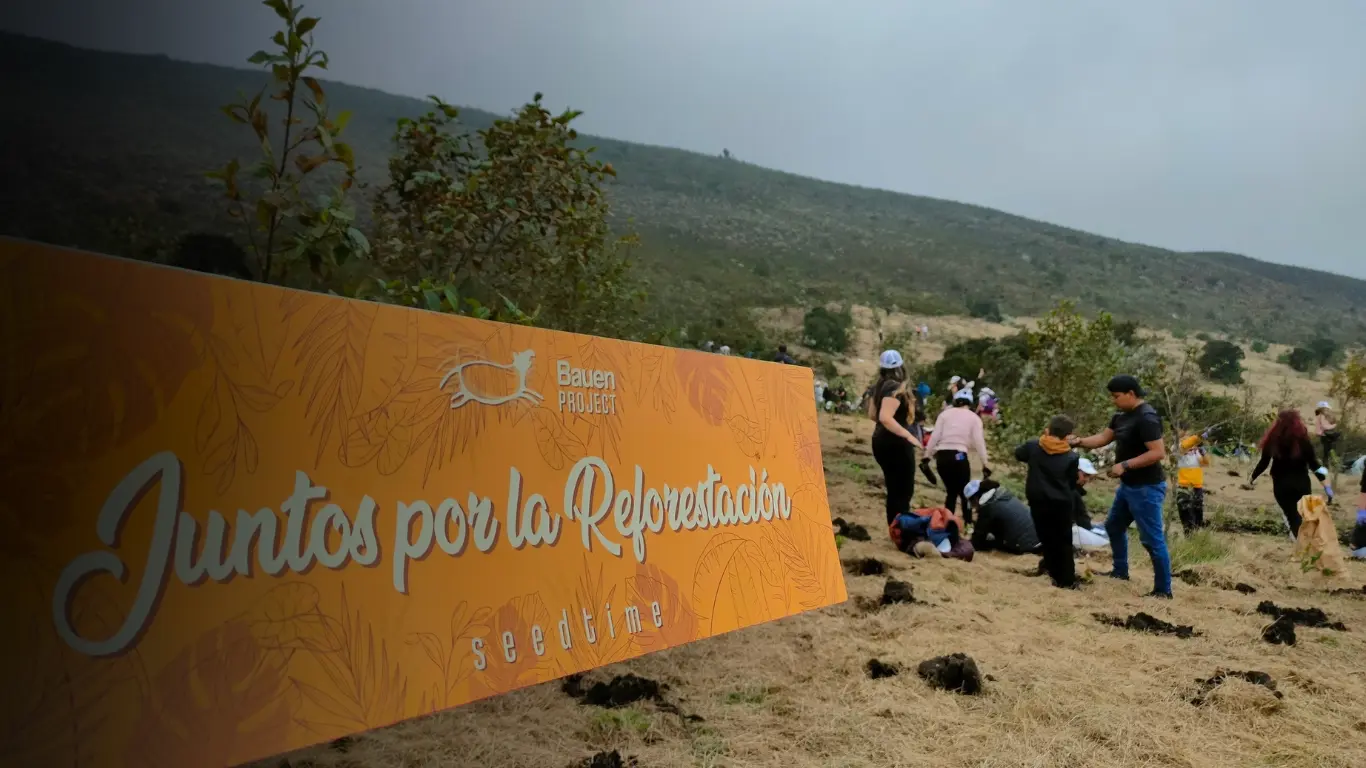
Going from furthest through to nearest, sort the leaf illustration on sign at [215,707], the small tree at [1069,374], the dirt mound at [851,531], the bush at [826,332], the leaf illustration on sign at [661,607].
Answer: the bush at [826,332] → the small tree at [1069,374] → the dirt mound at [851,531] → the leaf illustration on sign at [661,607] → the leaf illustration on sign at [215,707]

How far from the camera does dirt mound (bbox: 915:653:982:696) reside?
14.2 ft

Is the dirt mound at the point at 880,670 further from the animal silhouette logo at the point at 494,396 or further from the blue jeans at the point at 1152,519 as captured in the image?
the blue jeans at the point at 1152,519

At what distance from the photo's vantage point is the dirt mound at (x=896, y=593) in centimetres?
589

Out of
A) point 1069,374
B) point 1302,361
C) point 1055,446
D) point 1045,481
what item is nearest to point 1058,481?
point 1045,481

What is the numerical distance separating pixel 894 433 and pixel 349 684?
18.2ft

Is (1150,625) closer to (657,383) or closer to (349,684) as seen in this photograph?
(657,383)

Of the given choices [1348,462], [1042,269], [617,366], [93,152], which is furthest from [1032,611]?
[1042,269]

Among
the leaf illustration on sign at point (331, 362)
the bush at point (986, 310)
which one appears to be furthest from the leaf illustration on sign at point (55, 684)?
the bush at point (986, 310)

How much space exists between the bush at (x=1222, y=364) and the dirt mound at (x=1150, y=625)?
1193 inches

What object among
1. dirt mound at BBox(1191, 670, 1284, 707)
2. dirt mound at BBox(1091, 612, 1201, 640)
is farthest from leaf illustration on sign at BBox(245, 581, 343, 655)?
dirt mound at BBox(1091, 612, 1201, 640)

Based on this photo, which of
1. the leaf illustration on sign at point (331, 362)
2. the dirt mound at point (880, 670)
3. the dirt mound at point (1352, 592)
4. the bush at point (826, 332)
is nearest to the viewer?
the leaf illustration on sign at point (331, 362)

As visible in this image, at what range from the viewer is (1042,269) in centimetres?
6456

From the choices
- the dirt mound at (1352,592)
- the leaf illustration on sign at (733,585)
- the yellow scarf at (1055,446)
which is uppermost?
the yellow scarf at (1055,446)

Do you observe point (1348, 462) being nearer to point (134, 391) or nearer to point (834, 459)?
point (834, 459)
